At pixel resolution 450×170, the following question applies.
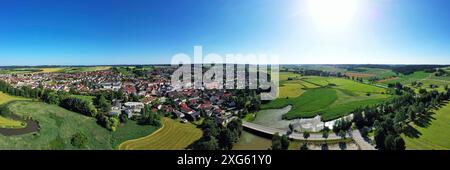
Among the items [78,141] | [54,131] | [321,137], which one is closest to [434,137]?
[321,137]

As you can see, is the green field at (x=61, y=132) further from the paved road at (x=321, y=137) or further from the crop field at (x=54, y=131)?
the paved road at (x=321, y=137)

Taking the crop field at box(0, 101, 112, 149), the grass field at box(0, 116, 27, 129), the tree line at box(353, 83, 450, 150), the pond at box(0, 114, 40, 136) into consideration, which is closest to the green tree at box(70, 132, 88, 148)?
the crop field at box(0, 101, 112, 149)

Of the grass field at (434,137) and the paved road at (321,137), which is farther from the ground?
the grass field at (434,137)

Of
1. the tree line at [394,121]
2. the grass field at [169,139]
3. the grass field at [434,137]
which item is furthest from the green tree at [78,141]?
the grass field at [434,137]

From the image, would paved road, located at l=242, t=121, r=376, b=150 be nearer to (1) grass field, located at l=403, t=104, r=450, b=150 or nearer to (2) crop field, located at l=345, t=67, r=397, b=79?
(1) grass field, located at l=403, t=104, r=450, b=150

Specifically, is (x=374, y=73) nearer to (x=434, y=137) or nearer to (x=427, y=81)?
(x=427, y=81)

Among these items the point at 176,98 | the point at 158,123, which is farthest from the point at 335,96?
the point at 158,123
